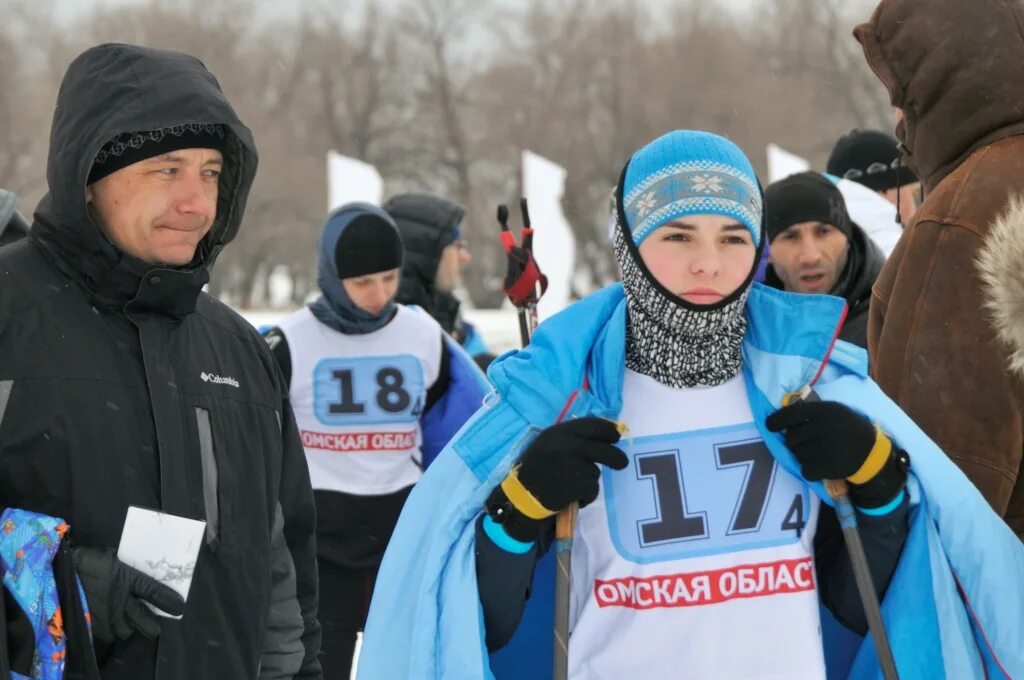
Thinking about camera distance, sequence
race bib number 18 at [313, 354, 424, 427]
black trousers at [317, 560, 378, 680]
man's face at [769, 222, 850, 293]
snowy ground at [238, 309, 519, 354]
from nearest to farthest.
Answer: man's face at [769, 222, 850, 293] → black trousers at [317, 560, 378, 680] → race bib number 18 at [313, 354, 424, 427] → snowy ground at [238, 309, 519, 354]

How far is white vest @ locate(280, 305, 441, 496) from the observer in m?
5.38

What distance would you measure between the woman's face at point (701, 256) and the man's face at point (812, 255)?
85.6 inches

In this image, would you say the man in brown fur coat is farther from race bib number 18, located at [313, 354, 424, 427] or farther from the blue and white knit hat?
race bib number 18, located at [313, 354, 424, 427]

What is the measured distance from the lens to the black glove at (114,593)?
2.37 metres

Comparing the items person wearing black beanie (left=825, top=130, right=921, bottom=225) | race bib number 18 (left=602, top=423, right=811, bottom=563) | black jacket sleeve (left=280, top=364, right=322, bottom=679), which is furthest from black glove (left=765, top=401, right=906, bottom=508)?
person wearing black beanie (left=825, top=130, right=921, bottom=225)

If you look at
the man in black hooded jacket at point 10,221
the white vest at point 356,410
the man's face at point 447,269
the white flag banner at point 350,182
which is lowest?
the man in black hooded jacket at point 10,221

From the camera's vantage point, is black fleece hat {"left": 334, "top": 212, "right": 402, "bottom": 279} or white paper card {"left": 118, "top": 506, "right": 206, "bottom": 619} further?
black fleece hat {"left": 334, "top": 212, "right": 402, "bottom": 279}

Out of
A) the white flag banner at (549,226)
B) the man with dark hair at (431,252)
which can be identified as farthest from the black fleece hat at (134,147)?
the white flag banner at (549,226)

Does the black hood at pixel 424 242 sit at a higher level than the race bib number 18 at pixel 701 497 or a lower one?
higher

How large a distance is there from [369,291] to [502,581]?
3.26 metres

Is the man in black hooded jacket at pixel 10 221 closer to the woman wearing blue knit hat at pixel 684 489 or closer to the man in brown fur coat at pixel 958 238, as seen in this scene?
the woman wearing blue knit hat at pixel 684 489

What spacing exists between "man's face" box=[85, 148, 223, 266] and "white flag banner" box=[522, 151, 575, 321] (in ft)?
17.6

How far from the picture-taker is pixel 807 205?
4645 mm

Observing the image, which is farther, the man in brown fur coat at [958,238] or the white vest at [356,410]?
the white vest at [356,410]
